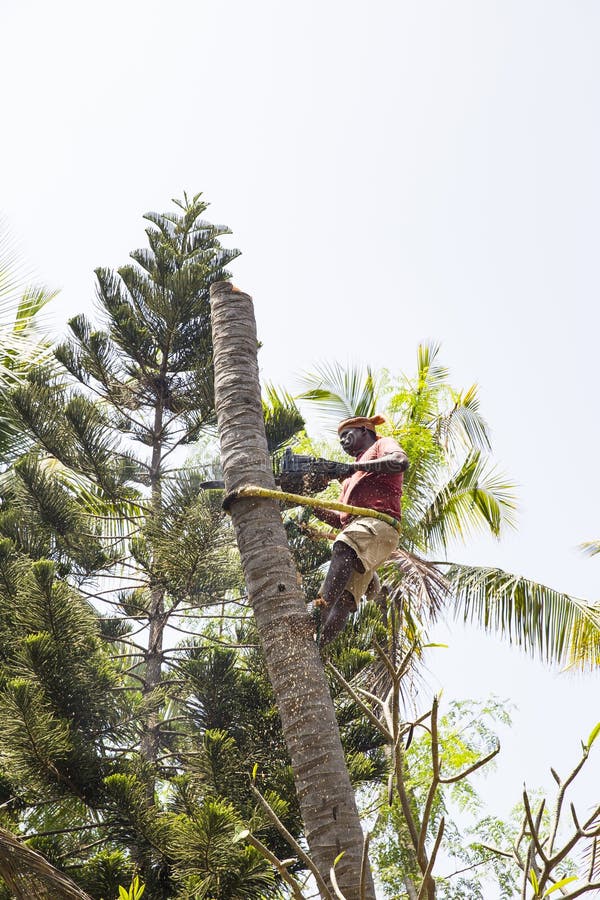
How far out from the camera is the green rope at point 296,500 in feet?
11.6

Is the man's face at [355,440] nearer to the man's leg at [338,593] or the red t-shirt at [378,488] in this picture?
the red t-shirt at [378,488]

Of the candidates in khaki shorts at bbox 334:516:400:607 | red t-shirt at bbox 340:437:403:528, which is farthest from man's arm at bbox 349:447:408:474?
khaki shorts at bbox 334:516:400:607

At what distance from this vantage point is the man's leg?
3.97 meters

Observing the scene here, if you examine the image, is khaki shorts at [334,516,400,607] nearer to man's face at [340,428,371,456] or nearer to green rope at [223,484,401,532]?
green rope at [223,484,401,532]

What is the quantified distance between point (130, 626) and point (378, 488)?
14.9 feet

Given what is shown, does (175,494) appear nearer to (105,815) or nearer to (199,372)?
(199,372)

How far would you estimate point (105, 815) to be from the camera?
602 centimetres

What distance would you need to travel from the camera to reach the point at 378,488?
439 cm

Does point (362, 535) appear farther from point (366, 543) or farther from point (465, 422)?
point (465, 422)

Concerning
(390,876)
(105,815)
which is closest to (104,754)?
(105,815)

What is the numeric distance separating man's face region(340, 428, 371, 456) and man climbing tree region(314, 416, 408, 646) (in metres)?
0.21

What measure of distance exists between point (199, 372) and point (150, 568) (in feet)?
6.21

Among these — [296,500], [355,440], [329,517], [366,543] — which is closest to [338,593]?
[366,543]

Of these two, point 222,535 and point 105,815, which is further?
point 222,535
